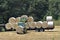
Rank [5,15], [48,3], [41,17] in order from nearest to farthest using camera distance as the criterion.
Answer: [5,15] → [41,17] → [48,3]

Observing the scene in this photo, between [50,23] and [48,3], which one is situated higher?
[48,3]

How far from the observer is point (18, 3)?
36875 mm

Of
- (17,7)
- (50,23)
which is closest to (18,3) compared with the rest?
(17,7)

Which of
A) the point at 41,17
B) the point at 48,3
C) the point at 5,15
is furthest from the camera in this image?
the point at 48,3

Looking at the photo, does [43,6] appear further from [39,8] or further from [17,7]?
[17,7]

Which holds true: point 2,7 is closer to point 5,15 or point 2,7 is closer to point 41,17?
point 5,15

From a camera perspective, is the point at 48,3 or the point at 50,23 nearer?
the point at 50,23

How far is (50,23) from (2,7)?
13.5 meters

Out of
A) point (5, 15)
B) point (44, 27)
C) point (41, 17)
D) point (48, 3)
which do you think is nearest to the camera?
point (44, 27)

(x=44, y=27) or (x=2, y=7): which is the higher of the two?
(x=2, y=7)

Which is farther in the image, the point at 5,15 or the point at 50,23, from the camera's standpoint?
the point at 5,15

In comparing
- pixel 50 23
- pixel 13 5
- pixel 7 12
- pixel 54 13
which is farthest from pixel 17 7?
pixel 50 23

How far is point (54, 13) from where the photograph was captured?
124ft

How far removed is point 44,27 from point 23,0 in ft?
57.4
